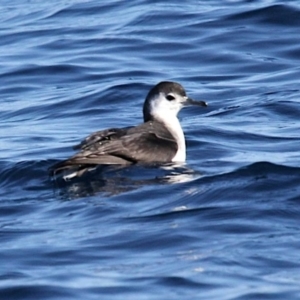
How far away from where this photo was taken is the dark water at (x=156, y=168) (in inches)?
373

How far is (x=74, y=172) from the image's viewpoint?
40.7ft

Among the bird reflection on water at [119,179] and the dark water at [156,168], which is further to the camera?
the bird reflection on water at [119,179]

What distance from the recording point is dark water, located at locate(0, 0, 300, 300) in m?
9.48

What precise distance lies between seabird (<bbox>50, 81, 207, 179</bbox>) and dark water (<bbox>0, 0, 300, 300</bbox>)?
0.63 ft

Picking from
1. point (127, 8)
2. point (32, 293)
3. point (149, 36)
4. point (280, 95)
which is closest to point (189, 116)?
point (280, 95)

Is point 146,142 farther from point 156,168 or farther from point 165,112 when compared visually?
point 165,112

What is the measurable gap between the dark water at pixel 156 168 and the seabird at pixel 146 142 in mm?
191

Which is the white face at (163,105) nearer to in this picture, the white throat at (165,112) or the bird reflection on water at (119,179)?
the white throat at (165,112)

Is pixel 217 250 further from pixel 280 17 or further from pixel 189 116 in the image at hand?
pixel 280 17

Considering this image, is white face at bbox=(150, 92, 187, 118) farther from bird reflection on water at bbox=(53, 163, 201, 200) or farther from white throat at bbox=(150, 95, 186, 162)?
bird reflection on water at bbox=(53, 163, 201, 200)

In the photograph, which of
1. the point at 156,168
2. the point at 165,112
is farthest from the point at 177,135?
the point at 156,168

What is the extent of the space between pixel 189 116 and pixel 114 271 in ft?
23.3

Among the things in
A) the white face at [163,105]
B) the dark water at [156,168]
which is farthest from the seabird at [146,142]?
the dark water at [156,168]

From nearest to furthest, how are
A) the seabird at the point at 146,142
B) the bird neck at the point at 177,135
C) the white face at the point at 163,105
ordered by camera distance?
the seabird at the point at 146,142
the bird neck at the point at 177,135
the white face at the point at 163,105
